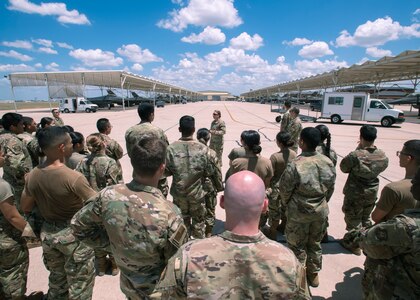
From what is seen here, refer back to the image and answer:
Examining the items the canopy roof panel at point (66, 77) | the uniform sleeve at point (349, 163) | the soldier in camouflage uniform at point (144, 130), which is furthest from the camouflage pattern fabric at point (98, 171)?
the canopy roof panel at point (66, 77)

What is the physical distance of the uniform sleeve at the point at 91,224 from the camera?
169 cm

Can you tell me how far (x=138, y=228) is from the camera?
1536 millimetres

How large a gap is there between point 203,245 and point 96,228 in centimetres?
108

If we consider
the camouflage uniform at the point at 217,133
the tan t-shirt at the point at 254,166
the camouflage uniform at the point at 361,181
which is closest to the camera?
A: the camouflage uniform at the point at 361,181

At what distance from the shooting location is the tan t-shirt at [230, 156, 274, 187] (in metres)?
3.32

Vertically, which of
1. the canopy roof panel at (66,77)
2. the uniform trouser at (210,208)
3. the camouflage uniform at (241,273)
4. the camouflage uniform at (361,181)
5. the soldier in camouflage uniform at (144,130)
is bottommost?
the uniform trouser at (210,208)

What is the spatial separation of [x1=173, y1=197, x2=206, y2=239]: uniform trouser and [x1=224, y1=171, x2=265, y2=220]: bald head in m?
2.14

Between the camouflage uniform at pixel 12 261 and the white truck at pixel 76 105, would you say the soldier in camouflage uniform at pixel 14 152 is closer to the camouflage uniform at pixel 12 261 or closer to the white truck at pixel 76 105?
the camouflage uniform at pixel 12 261

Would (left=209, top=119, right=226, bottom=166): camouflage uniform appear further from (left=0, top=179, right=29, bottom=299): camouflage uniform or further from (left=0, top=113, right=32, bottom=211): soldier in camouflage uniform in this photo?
(left=0, top=179, right=29, bottom=299): camouflage uniform

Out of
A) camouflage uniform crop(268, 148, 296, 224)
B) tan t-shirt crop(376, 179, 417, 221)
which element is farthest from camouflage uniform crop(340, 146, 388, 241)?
tan t-shirt crop(376, 179, 417, 221)

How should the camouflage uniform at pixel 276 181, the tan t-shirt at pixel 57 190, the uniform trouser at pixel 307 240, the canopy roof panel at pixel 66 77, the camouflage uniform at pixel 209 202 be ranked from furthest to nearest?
1. the canopy roof panel at pixel 66 77
2. the camouflage uniform at pixel 276 181
3. the camouflage uniform at pixel 209 202
4. the uniform trouser at pixel 307 240
5. the tan t-shirt at pixel 57 190

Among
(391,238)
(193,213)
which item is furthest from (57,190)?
(391,238)

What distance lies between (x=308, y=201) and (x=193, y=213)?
1.53 m

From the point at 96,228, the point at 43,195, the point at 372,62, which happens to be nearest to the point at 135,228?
the point at 96,228
